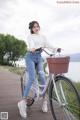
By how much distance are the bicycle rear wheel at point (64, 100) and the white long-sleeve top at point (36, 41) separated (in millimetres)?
741

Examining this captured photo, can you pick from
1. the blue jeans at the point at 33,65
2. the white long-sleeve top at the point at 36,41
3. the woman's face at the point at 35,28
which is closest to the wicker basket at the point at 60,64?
the white long-sleeve top at the point at 36,41

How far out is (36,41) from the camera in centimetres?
659

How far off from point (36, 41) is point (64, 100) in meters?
1.22

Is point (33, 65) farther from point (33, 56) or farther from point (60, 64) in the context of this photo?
point (60, 64)

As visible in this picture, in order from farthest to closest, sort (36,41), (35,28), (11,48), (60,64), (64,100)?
(11,48), (35,28), (36,41), (64,100), (60,64)

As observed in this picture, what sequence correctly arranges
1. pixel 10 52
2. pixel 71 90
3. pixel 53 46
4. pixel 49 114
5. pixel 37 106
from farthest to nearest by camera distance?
pixel 10 52 < pixel 37 106 < pixel 49 114 < pixel 53 46 < pixel 71 90

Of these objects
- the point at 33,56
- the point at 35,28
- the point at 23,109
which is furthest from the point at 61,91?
the point at 35,28

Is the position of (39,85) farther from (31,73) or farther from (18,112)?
(18,112)

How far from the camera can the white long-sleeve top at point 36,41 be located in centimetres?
650

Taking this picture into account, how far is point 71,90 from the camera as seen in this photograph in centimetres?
573

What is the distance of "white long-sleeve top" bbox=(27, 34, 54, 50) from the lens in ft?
21.3

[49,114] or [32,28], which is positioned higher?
[32,28]

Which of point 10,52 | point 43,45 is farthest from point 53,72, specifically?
point 10,52

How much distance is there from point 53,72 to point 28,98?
5.41ft
